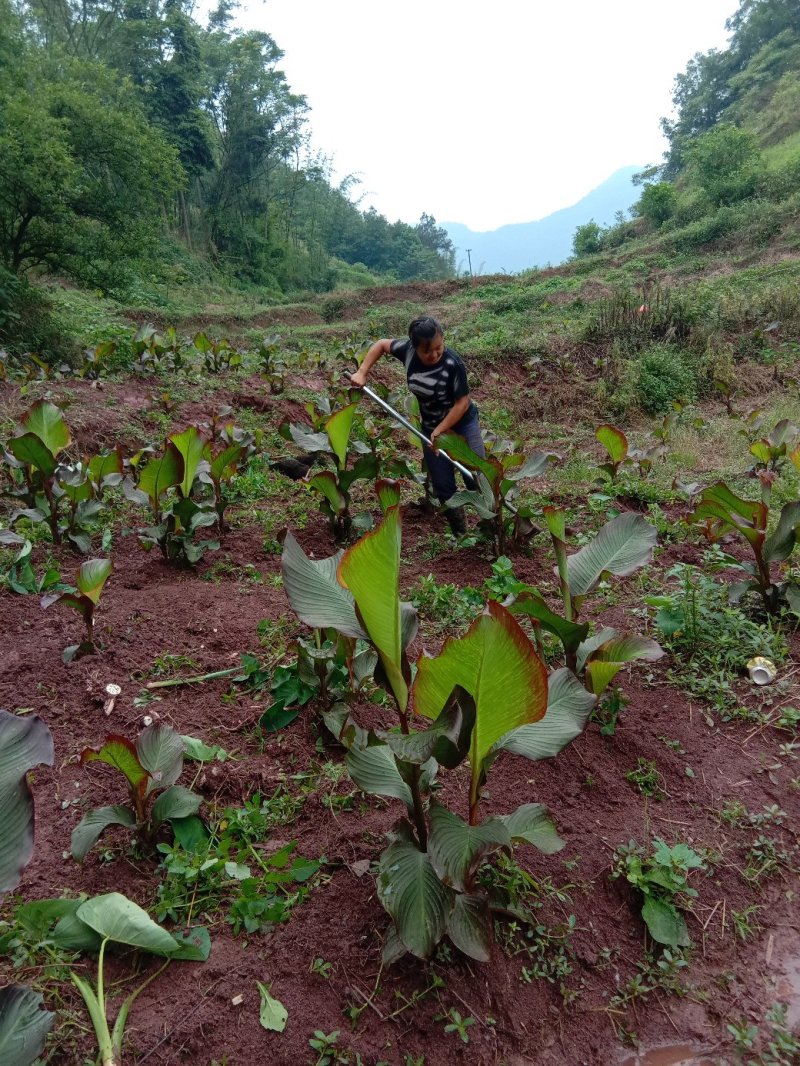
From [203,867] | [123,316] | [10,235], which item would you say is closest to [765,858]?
[203,867]

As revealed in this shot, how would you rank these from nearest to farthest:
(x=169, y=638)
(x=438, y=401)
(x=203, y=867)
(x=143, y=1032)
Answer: (x=143, y=1032), (x=203, y=867), (x=169, y=638), (x=438, y=401)

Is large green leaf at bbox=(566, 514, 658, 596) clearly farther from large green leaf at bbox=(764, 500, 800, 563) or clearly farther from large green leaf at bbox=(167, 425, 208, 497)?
large green leaf at bbox=(167, 425, 208, 497)

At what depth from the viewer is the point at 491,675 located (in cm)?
115

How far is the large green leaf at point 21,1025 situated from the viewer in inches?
36.7

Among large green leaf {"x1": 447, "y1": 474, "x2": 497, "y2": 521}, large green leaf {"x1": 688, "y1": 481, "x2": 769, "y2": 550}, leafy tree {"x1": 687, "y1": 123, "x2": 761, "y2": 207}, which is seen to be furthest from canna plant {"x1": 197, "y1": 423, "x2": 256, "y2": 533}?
leafy tree {"x1": 687, "y1": 123, "x2": 761, "y2": 207}

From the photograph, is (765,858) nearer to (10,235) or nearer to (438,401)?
(438,401)

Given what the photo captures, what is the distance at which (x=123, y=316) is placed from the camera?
1489cm

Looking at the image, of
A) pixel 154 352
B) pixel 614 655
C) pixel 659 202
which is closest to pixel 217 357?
pixel 154 352

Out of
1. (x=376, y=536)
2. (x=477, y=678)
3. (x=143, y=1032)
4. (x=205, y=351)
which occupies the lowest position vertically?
(x=143, y=1032)

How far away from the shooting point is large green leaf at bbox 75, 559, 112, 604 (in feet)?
7.16

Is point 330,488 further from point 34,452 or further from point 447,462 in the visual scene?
point 34,452

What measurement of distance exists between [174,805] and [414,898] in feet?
2.25

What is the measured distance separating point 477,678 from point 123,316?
16.4 m

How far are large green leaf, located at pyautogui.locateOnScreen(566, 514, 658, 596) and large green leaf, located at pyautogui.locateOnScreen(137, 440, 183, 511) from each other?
6.47 ft
